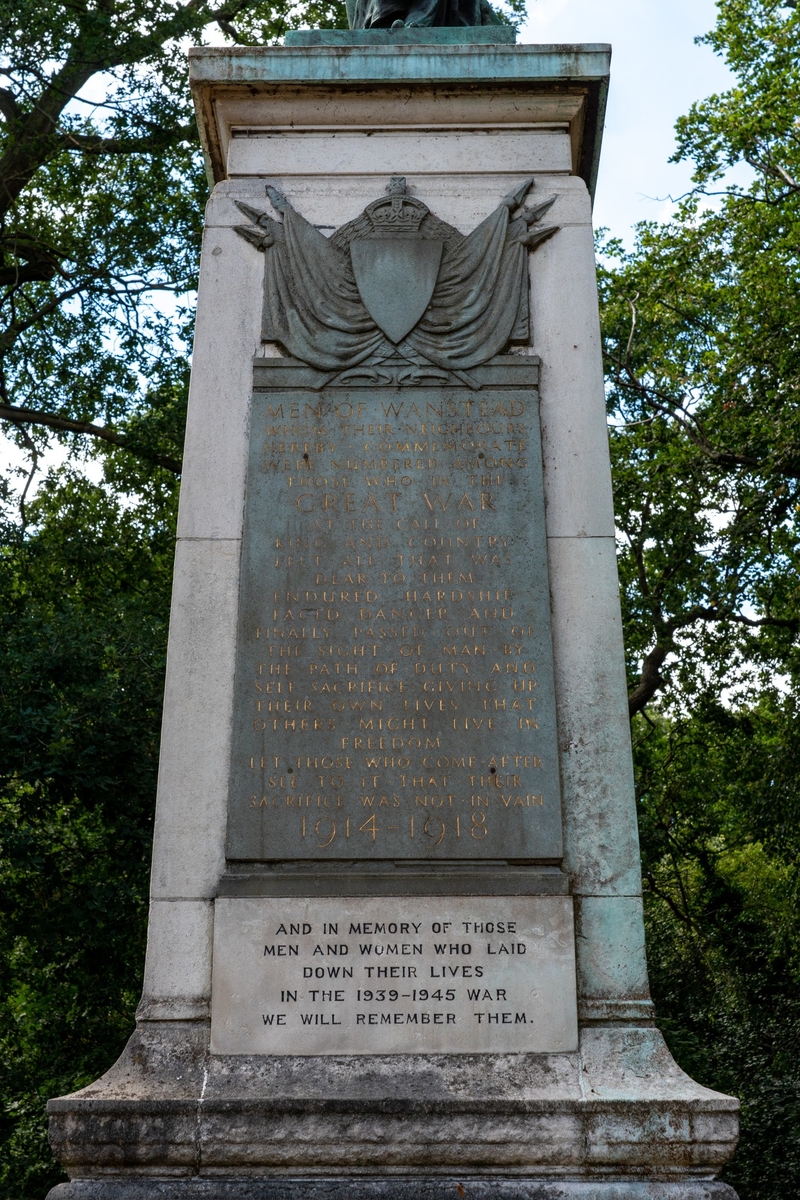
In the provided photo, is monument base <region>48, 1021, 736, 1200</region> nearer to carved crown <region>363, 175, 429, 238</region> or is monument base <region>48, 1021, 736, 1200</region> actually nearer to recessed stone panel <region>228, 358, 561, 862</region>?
recessed stone panel <region>228, 358, 561, 862</region>

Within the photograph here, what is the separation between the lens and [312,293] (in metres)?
5.96

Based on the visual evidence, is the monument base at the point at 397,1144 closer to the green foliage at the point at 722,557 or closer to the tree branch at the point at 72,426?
the green foliage at the point at 722,557

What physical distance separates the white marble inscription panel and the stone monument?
1 cm

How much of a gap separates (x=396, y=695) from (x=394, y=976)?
112 cm

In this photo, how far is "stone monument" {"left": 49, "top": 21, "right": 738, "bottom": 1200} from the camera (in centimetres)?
449

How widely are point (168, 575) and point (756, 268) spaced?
9.38 metres

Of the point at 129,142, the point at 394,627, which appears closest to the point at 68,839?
the point at 394,627

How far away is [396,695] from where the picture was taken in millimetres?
5227

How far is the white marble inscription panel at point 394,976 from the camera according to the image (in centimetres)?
475

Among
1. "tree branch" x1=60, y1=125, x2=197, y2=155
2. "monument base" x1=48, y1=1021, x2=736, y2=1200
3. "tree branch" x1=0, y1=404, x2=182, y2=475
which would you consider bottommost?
"monument base" x1=48, y1=1021, x2=736, y2=1200

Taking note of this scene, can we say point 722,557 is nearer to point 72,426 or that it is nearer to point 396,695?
point 72,426

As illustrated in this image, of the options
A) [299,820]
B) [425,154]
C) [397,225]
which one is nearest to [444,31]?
[425,154]

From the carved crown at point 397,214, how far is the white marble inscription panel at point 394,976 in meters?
3.17

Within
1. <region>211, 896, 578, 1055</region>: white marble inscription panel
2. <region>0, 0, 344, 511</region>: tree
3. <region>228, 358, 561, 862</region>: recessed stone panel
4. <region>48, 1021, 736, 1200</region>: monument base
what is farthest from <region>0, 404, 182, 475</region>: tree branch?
<region>48, 1021, 736, 1200</region>: monument base
